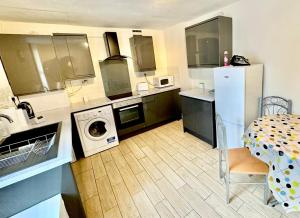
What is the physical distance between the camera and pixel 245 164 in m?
1.48

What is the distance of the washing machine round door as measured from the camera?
264 cm

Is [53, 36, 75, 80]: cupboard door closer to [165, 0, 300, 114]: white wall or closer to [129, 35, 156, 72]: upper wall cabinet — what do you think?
[129, 35, 156, 72]: upper wall cabinet

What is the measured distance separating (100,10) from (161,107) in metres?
2.13

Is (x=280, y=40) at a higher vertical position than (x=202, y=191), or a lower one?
higher

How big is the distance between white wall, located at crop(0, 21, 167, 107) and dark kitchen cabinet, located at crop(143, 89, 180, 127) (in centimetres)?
68

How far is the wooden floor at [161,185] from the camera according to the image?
1.55 meters

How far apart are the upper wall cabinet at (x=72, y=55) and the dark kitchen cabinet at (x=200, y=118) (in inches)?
76.1

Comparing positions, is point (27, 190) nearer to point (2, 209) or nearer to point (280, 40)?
point (2, 209)

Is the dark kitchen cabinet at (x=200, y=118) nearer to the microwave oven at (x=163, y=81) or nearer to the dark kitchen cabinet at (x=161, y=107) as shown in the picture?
the dark kitchen cabinet at (x=161, y=107)

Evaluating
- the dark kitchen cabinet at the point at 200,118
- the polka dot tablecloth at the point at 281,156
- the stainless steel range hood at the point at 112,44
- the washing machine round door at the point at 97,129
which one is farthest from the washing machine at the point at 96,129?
the polka dot tablecloth at the point at 281,156

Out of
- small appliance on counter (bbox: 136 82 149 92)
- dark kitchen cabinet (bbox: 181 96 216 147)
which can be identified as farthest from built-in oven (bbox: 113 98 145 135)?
dark kitchen cabinet (bbox: 181 96 216 147)

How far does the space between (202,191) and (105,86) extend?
2629mm

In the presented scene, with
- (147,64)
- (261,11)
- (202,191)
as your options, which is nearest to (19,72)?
(147,64)

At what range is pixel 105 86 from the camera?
329cm
